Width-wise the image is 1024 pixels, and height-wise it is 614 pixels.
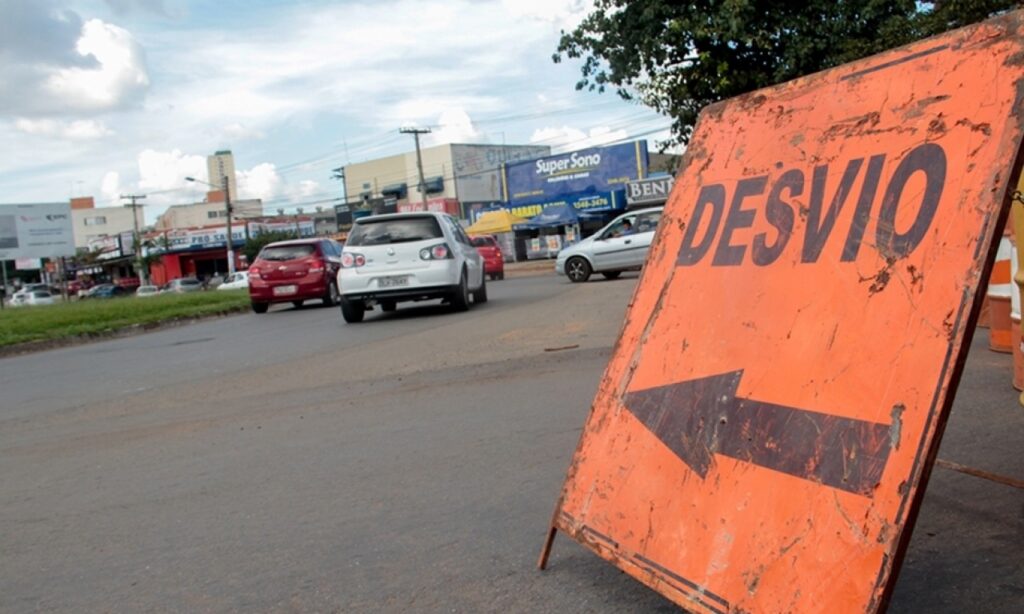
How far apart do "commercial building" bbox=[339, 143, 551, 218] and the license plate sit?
58.1m

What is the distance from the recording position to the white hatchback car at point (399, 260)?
1335 cm

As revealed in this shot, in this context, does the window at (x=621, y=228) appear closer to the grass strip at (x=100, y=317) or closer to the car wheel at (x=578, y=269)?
the car wheel at (x=578, y=269)

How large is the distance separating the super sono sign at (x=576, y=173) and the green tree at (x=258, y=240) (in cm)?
2650

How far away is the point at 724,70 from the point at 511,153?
71.0 m

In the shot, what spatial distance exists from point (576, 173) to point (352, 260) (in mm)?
36351

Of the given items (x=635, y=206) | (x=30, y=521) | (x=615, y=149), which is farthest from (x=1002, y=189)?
(x=615, y=149)

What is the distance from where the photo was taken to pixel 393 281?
1334 cm

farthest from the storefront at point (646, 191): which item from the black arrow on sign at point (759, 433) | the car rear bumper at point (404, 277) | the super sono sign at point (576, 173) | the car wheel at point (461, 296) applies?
the black arrow on sign at point (759, 433)

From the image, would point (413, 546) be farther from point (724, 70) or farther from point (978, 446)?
point (724, 70)

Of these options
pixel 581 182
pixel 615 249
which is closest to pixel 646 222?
pixel 615 249

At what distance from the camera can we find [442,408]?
6.64 m

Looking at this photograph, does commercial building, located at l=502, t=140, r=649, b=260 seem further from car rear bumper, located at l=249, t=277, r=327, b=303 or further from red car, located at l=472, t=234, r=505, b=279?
car rear bumper, located at l=249, t=277, r=327, b=303

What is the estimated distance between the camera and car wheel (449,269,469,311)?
13.9 meters

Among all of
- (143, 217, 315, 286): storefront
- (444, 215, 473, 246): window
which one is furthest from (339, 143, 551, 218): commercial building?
(444, 215, 473, 246): window
